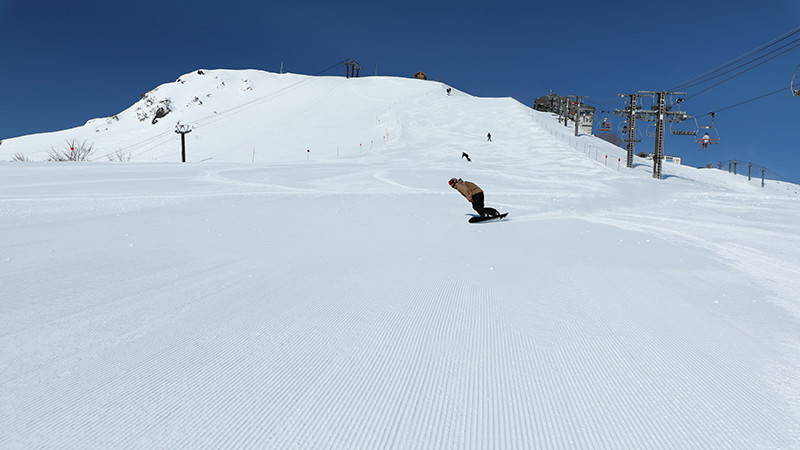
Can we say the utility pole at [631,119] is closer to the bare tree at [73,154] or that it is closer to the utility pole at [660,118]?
the utility pole at [660,118]

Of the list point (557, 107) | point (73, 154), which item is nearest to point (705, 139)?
point (73, 154)

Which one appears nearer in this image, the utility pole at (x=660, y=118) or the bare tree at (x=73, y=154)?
the utility pole at (x=660, y=118)

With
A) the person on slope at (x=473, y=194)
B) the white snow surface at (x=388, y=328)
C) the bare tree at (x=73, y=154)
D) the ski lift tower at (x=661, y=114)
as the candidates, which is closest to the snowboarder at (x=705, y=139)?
the ski lift tower at (x=661, y=114)

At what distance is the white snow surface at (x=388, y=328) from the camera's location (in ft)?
7.38

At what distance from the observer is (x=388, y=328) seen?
3471mm

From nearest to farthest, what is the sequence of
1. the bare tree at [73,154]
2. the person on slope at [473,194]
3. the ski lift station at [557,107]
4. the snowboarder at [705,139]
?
the person on slope at [473,194], the snowboarder at [705,139], the bare tree at [73,154], the ski lift station at [557,107]

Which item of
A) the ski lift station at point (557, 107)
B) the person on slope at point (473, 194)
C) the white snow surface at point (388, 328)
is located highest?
the ski lift station at point (557, 107)

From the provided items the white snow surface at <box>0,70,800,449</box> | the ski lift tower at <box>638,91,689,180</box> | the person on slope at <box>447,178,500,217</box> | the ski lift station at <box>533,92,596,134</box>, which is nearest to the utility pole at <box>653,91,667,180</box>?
the ski lift tower at <box>638,91,689,180</box>

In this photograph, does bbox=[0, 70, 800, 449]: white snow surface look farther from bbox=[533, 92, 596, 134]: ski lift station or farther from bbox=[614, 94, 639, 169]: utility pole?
bbox=[533, 92, 596, 134]: ski lift station

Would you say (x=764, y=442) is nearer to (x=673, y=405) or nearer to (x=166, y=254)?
(x=673, y=405)

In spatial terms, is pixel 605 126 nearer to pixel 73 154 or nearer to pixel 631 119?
pixel 631 119

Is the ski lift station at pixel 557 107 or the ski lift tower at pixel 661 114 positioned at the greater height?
the ski lift station at pixel 557 107

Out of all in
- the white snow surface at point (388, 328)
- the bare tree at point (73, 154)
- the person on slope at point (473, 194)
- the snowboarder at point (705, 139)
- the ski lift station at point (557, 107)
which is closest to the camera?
the white snow surface at point (388, 328)

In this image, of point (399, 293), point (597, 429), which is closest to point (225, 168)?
point (399, 293)
